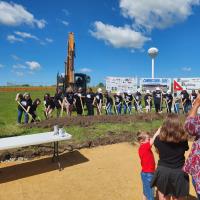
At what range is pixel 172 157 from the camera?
363 centimetres

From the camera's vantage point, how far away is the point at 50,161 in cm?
769

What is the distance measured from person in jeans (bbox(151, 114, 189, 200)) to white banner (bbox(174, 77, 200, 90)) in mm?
23278

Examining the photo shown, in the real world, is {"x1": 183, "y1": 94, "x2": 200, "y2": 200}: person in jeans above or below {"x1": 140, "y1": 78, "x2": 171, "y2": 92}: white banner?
below

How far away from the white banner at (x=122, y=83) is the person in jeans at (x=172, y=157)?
23.2 metres

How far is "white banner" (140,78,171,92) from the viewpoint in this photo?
26.3 m

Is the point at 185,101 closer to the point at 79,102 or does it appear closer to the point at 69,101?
the point at 79,102

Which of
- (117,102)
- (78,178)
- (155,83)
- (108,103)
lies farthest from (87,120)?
(155,83)

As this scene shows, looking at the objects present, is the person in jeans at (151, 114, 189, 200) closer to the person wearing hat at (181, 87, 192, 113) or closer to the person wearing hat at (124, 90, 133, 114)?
the person wearing hat at (124, 90, 133, 114)

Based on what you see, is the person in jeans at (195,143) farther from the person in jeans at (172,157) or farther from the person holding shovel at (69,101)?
the person holding shovel at (69,101)

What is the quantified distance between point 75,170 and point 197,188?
427 cm

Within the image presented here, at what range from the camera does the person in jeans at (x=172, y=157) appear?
11.5ft

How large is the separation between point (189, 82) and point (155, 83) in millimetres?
3232

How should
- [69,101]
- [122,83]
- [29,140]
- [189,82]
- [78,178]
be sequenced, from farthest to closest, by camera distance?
[122,83] → [189,82] → [69,101] → [29,140] → [78,178]

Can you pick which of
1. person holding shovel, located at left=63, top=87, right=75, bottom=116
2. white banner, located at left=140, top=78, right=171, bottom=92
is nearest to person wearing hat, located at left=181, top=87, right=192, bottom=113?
person holding shovel, located at left=63, top=87, right=75, bottom=116
